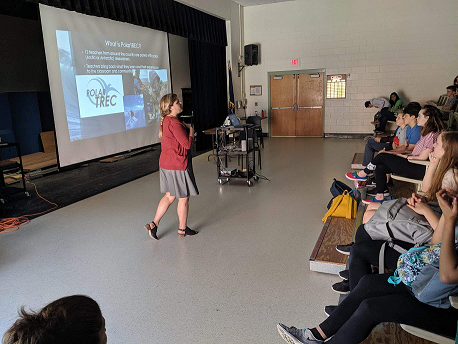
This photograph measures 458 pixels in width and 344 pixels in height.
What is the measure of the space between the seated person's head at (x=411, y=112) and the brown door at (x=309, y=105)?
6.14 meters

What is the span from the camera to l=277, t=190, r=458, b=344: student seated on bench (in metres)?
1.51

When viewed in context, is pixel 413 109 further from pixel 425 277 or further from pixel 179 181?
pixel 425 277

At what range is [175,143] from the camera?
3529 millimetres

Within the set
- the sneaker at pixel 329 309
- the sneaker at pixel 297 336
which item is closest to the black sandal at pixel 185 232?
the sneaker at pixel 329 309

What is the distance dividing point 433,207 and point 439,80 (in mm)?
Answer: 8455

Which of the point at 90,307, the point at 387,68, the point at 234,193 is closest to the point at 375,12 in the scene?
the point at 387,68

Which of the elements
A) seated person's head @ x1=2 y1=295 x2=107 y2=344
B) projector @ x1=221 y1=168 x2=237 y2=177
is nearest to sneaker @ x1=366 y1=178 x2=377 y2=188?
projector @ x1=221 y1=168 x2=237 y2=177

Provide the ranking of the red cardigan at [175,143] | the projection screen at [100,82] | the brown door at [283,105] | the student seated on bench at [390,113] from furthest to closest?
1. the brown door at [283,105]
2. the student seated on bench at [390,113]
3. the projection screen at [100,82]
4. the red cardigan at [175,143]

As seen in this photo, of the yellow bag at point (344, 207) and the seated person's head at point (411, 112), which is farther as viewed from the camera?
the seated person's head at point (411, 112)

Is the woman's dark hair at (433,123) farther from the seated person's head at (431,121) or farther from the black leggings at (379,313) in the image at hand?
the black leggings at (379,313)

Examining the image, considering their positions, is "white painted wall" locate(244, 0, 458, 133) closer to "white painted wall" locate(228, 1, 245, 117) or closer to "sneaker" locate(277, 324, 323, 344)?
"white painted wall" locate(228, 1, 245, 117)

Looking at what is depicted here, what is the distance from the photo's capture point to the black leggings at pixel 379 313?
1588 mm

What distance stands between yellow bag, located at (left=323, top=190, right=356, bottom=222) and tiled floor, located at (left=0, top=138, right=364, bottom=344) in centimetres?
32

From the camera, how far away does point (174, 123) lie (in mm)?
3506
